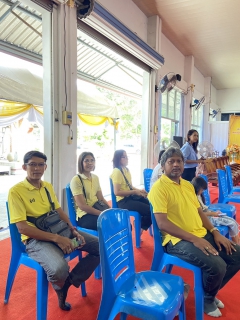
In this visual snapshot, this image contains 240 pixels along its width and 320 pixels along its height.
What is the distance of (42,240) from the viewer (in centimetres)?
168

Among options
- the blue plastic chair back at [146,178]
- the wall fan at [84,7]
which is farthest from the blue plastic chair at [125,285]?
the wall fan at [84,7]

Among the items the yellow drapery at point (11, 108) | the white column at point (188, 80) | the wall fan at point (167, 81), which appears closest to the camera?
the yellow drapery at point (11, 108)

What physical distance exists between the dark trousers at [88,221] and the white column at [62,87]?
0.90 metres

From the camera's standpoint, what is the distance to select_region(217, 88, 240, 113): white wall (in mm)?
11276

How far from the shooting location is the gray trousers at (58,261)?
153 centimetres

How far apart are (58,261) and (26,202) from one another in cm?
45

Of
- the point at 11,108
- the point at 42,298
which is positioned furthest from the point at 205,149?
the point at 42,298

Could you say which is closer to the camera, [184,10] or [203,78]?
[184,10]

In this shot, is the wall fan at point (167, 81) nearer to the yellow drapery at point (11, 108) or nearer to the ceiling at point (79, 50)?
the ceiling at point (79, 50)

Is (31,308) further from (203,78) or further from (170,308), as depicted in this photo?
(203,78)

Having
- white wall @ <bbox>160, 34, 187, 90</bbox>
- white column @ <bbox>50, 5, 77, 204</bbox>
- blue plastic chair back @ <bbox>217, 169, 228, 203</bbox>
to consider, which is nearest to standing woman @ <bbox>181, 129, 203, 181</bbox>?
blue plastic chair back @ <bbox>217, 169, 228, 203</bbox>

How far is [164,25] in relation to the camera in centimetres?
546

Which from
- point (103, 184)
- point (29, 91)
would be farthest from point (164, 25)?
point (103, 184)

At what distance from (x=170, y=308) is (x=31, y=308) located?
1.06 meters
